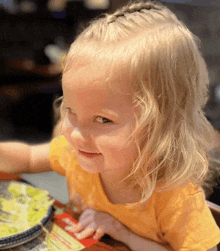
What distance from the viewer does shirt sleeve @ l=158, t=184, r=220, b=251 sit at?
0.59 meters

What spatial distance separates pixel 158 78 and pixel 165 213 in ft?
0.98

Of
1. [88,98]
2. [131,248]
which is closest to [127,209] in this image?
[131,248]

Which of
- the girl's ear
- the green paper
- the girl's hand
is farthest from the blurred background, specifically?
the girl's hand

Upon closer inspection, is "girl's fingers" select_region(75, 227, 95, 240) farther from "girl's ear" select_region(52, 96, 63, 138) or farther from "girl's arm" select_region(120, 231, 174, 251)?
"girl's ear" select_region(52, 96, 63, 138)

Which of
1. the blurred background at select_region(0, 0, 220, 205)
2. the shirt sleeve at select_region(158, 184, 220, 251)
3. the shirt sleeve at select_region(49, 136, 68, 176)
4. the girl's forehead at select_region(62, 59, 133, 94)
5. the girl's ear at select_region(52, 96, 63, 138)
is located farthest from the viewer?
the blurred background at select_region(0, 0, 220, 205)

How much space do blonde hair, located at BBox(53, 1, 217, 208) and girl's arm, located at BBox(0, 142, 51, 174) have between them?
357mm

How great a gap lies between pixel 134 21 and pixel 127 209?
41 centimetres

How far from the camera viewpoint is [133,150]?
0.55 m

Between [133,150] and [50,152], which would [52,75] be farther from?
[133,150]

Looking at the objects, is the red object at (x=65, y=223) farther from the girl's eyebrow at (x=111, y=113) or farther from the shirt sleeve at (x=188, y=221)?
the girl's eyebrow at (x=111, y=113)

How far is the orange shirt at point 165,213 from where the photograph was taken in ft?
1.95

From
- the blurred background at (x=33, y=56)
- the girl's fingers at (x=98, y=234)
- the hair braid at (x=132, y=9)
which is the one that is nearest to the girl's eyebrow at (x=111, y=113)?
the hair braid at (x=132, y=9)

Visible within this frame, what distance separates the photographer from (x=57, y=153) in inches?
32.9

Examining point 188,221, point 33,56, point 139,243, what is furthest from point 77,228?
point 33,56
